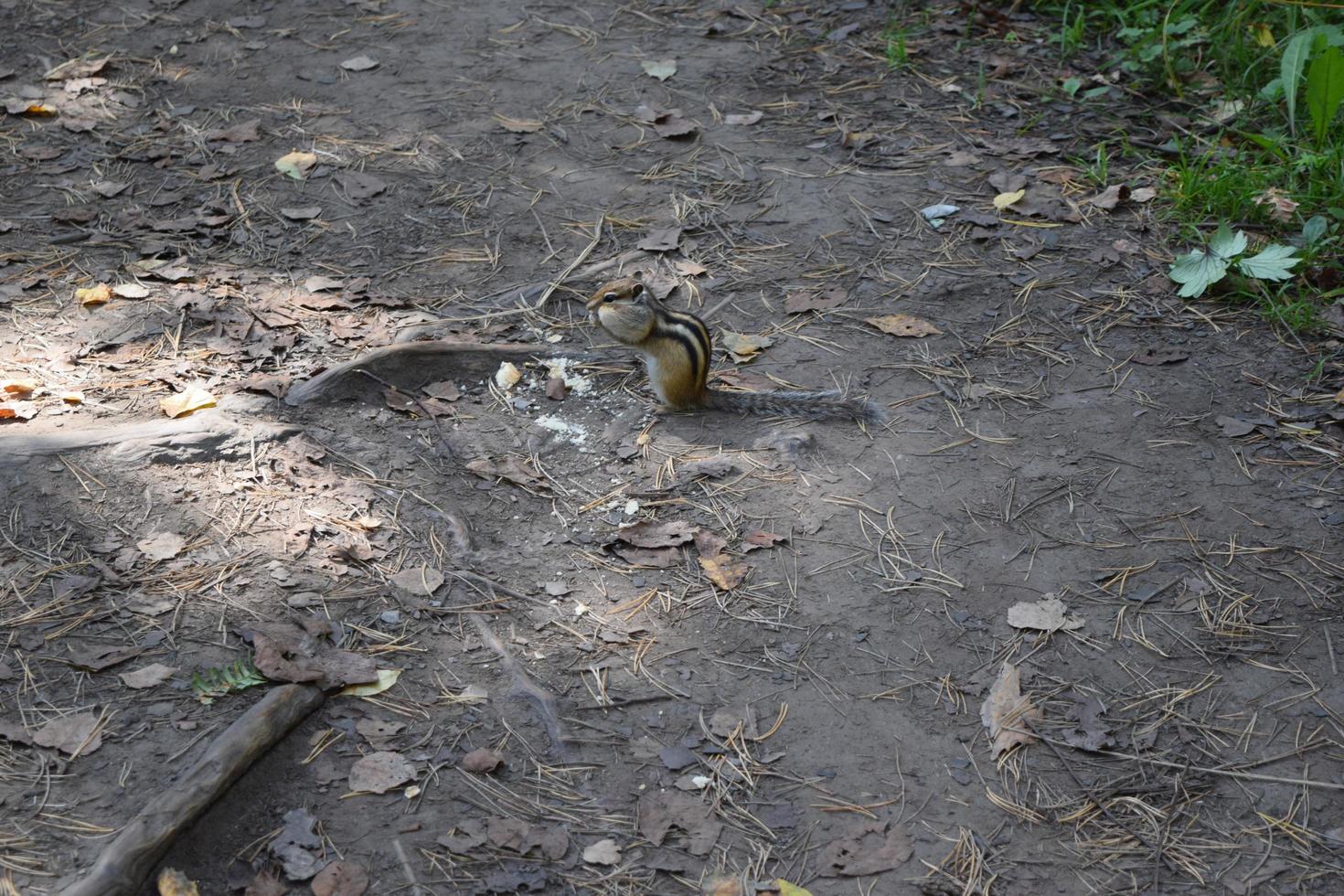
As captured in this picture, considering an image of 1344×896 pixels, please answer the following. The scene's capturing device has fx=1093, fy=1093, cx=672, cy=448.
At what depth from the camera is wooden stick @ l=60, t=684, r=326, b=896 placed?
7.25ft

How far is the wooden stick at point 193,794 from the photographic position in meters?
2.21

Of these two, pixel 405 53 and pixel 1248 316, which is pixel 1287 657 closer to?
pixel 1248 316

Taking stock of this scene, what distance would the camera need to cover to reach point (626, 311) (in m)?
3.87

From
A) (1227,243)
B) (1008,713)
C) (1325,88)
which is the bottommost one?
(1008,713)

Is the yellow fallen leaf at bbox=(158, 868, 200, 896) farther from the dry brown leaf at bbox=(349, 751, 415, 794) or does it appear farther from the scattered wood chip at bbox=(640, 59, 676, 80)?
the scattered wood chip at bbox=(640, 59, 676, 80)

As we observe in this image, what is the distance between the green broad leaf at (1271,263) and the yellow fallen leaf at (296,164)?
4068 mm

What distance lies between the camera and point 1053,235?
4754 mm

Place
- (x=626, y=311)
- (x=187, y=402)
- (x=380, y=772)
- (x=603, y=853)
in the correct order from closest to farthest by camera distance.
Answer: (x=603, y=853)
(x=380, y=772)
(x=187, y=402)
(x=626, y=311)

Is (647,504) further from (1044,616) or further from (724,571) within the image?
(1044,616)

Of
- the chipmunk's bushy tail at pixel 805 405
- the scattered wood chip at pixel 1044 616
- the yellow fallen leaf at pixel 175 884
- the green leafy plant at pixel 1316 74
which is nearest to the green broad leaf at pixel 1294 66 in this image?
the green leafy plant at pixel 1316 74

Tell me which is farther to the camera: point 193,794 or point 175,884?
point 193,794

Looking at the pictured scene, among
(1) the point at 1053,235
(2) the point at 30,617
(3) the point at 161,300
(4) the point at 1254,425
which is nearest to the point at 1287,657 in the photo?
(4) the point at 1254,425

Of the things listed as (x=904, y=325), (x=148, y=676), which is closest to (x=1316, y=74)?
(x=904, y=325)

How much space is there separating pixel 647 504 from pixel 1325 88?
3596 mm
